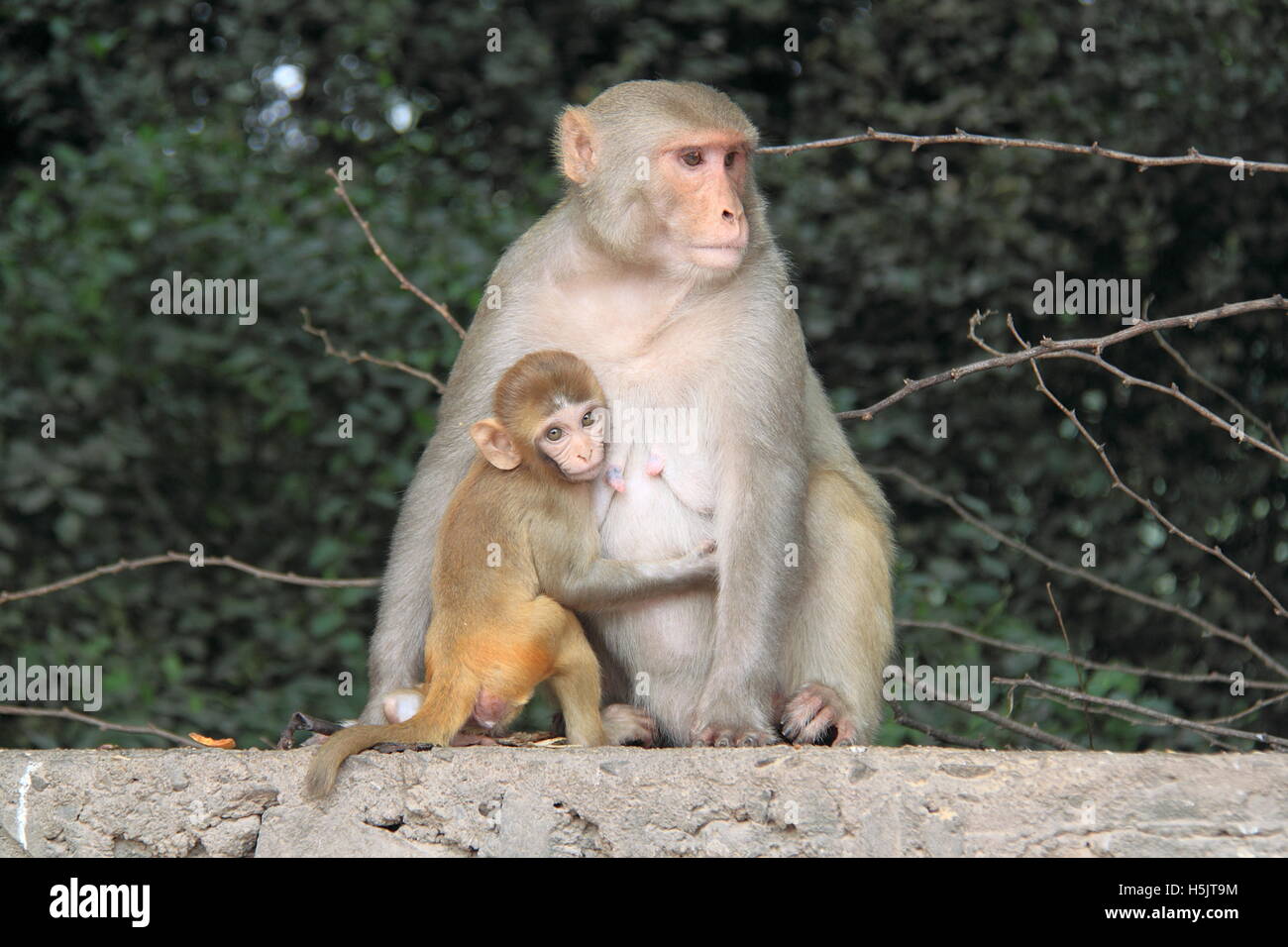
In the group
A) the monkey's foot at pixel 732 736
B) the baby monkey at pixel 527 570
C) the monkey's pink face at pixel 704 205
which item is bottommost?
the monkey's foot at pixel 732 736

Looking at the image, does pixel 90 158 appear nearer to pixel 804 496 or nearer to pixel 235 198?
pixel 235 198

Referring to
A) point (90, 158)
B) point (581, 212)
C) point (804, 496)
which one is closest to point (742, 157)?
point (581, 212)

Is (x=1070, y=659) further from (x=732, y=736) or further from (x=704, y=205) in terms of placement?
(x=704, y=205)

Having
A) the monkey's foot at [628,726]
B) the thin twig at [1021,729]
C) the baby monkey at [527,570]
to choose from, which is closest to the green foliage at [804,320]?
the thin twig at [1021,729]

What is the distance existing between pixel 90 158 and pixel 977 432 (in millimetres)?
4893

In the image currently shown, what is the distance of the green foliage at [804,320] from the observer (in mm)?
7410

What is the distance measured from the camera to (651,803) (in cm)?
338

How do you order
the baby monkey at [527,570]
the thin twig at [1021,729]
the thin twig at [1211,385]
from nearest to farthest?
the baby monkey at [527,570] → the thin twig at [1021,729] → the thin twig at [1211,385]

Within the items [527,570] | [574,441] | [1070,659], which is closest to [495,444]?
[574,441]

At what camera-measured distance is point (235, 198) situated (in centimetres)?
800

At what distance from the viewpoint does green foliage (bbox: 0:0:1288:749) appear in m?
7.41

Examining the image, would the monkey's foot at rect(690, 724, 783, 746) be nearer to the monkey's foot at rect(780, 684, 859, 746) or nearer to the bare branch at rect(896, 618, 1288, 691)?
the monkey's foot at rect(780, 684, 859, 746)

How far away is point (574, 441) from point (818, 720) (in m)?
0.99

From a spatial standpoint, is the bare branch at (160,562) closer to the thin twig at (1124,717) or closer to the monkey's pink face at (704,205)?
the monkey's pink face at (704,205)
